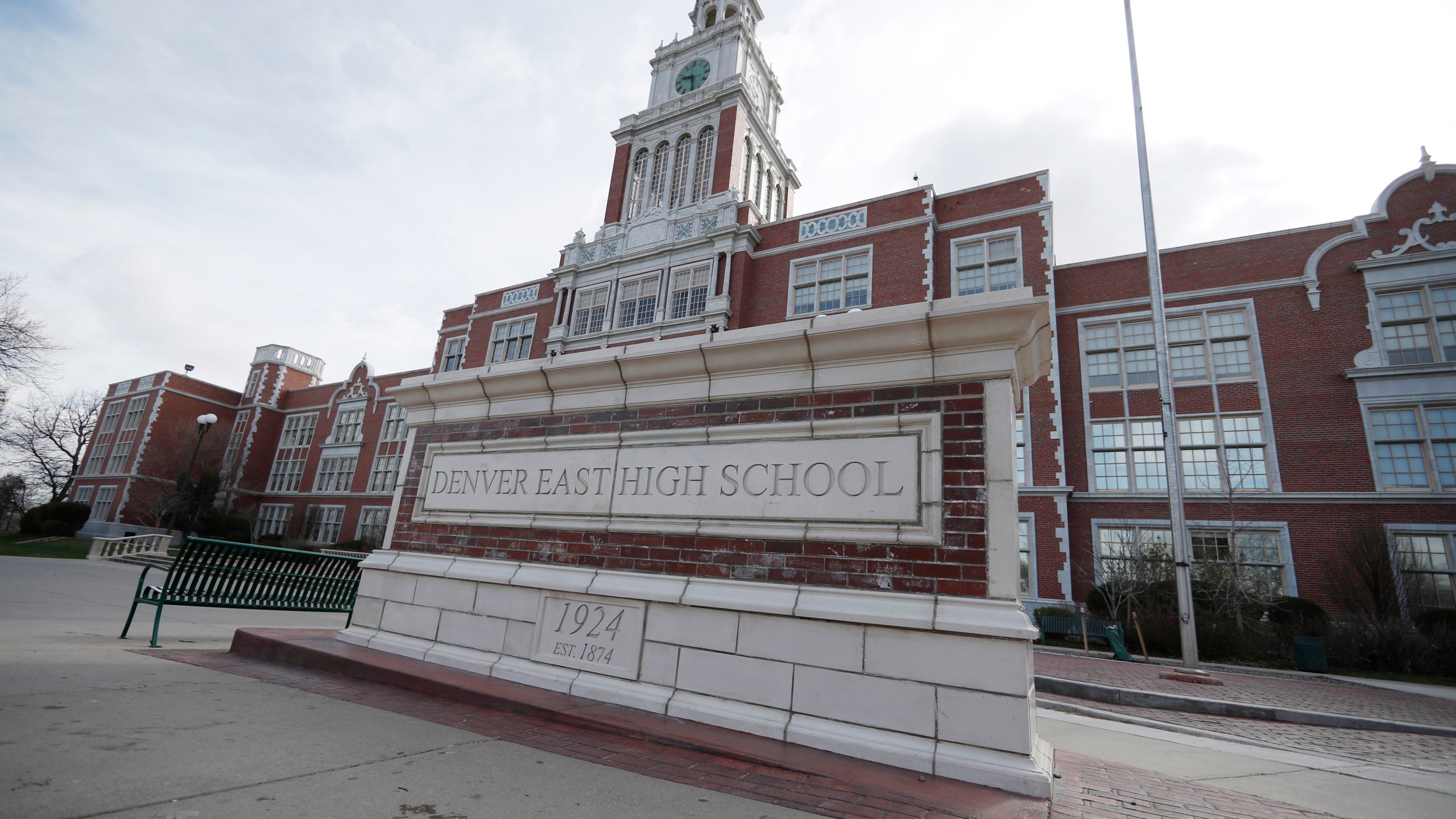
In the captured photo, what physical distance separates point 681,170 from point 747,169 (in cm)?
267

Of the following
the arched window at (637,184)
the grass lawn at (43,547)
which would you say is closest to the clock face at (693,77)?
the arched window at (637,184)

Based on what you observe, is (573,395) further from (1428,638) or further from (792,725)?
(1428,638)

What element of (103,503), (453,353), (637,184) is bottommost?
(103,503)

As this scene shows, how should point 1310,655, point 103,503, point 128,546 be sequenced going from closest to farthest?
point 1310,655 < point 128,546 < point 103,503

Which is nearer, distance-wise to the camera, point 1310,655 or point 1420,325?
point 1310,655

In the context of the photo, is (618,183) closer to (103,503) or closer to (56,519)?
(56,519)

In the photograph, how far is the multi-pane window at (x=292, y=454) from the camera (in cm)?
3906

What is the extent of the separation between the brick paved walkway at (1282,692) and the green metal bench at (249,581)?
361 inches

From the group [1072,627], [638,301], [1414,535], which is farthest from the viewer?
[638,301]

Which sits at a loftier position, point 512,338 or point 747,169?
point 747,169

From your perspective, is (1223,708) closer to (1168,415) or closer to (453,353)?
(1168,415)

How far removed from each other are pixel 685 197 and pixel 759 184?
12.0ft

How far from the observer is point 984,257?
19.3 meters

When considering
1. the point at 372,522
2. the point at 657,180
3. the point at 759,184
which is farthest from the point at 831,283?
the point at 372,522
